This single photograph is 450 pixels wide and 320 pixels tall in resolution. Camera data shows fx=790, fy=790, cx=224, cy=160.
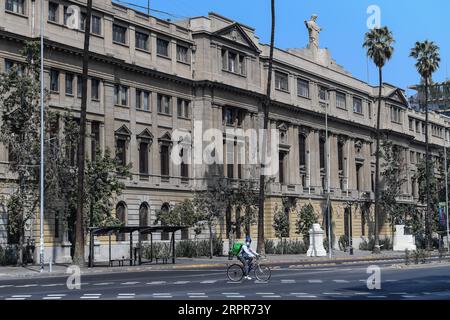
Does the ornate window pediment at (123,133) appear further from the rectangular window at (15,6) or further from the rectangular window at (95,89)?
the rectangular window at (15,6)

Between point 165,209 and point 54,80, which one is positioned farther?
point 165,209

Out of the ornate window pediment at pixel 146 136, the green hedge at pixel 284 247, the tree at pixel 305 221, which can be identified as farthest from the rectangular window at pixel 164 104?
the tree at pixel 305 221

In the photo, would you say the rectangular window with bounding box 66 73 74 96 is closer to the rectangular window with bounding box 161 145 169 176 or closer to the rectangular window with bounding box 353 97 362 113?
the rectangular window with bounding box 161 145 169 176

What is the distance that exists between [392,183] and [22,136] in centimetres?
5256

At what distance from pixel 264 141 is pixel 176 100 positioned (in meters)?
11.5

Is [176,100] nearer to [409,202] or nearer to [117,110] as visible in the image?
[117,110]

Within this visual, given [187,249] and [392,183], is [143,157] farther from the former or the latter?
[392,183]

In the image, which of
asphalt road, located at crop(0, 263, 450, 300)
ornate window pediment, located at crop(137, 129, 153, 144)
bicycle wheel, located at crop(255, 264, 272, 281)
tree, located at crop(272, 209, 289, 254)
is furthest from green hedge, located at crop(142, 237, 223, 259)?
bicycle wheel, located at crop(255, 264, 272, 281)

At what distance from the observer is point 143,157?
63.2 meters

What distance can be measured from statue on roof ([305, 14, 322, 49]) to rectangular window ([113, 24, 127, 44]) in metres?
33.2

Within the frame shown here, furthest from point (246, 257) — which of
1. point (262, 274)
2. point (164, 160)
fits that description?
point (164, 160)

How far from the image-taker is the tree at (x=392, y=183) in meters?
88.9

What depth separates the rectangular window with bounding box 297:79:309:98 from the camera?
3293 inches

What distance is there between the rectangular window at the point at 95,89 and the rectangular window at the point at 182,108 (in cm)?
1027
